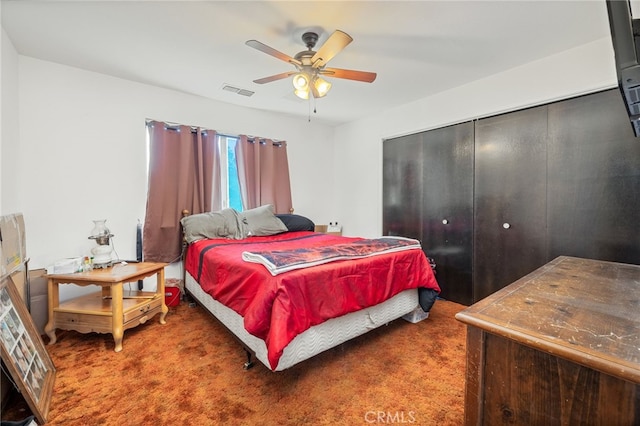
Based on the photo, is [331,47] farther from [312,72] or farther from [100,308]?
[100,308]

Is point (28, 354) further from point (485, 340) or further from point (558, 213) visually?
point (558, 213)

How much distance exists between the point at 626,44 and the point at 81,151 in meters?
3.69

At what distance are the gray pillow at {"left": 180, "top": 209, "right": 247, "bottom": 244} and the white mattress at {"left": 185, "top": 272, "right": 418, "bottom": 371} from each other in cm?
62

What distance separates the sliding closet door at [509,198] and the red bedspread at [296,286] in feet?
2.95

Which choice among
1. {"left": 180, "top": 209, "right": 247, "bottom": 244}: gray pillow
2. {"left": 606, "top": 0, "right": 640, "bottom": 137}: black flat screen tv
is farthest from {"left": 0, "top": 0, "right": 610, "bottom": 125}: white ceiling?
{"left": 180, "top": 209, "right": 247, "bottom": 244}: gray pillow

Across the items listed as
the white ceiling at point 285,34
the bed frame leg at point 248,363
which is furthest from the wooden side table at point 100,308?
the white ceiling at point 285,34

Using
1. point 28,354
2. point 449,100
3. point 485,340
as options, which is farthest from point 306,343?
point 449,100

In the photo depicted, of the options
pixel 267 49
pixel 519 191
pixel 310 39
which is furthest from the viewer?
pixel 519 191

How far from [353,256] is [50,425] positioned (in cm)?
185

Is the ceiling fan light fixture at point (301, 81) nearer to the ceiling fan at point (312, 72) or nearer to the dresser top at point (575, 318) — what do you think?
the ceiling fan at point (312, 72)

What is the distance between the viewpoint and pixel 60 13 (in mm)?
1791

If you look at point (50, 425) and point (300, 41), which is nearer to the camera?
point (50, 425)

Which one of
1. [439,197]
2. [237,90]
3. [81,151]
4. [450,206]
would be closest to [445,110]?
[439,197]

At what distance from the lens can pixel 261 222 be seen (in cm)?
328
